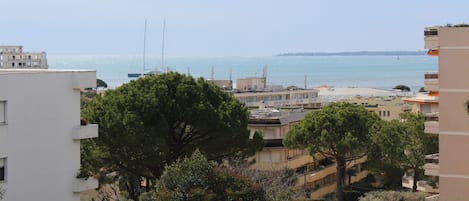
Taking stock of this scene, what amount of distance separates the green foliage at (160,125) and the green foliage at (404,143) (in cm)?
1062

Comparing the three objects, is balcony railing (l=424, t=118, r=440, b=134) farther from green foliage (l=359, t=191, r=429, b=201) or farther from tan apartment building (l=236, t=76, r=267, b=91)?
tan apartment building (l=236, t=76, r=267, b=91)

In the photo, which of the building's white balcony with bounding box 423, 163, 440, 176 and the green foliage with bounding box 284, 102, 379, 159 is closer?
the building's white balcony with bounding box 423, 163, 440, 176

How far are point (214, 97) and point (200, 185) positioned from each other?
33.4ft

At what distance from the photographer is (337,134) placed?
112ft

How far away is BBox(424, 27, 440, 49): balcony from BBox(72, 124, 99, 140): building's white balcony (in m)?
9.15

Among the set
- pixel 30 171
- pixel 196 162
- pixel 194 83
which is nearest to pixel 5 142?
pixel 30 171

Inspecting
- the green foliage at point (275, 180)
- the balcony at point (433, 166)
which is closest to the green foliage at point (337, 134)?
the green foliage at point (275, 180)

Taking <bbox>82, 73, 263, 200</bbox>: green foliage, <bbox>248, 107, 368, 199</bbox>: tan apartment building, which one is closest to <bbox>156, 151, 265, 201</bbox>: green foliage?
<bbox>82, 73, 263, 200</bbox>: green foliage

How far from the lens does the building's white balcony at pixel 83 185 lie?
20.0 m

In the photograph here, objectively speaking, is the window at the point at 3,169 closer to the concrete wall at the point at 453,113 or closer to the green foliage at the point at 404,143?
the concrete wall at the point at 453,113

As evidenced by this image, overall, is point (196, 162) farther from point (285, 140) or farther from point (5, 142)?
point (285, 140)

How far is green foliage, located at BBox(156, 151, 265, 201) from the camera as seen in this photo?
14.3 meters

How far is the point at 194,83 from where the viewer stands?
24.4 metres

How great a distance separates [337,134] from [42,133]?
17.1 m
